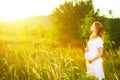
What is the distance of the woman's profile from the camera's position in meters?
6.93

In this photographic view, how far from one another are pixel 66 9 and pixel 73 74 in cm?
1663

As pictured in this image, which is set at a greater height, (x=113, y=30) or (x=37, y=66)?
(x=113, y=30)

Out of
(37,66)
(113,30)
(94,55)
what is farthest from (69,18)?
(37,66)

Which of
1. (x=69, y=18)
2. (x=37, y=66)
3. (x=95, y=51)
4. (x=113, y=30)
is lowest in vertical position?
(x=37, y=66)

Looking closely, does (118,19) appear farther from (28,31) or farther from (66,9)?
(28,31)

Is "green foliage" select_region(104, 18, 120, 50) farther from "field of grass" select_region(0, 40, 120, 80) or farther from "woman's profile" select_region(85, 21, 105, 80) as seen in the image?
"woman's profile" select_region(85, 21, 105, 80)

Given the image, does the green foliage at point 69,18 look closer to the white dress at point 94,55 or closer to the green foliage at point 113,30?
the green foliage at point 113,30

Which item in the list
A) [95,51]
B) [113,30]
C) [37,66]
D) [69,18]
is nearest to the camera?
[37,66]

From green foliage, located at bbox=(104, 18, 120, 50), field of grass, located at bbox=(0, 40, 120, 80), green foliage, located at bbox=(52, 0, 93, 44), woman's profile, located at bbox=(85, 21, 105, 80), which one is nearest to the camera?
field of grass, located at bbox=(0, 40, 120, 80)

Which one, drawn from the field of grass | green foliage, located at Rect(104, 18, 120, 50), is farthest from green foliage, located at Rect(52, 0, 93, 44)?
the field of grass

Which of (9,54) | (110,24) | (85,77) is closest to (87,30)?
(110,24)

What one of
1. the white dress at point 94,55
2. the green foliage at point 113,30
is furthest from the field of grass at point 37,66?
the green foliage at point 113,30

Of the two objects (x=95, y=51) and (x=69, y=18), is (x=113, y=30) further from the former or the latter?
(x=95, y=51)

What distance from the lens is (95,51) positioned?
7.11 meters
